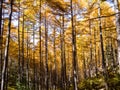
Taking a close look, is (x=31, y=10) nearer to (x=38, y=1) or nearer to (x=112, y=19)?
(x=38, y=1)

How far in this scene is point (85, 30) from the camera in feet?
79.0

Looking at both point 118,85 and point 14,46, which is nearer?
point 118,85

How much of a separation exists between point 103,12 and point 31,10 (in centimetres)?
682

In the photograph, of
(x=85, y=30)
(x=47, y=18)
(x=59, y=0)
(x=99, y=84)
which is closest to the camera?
(x=99, y=84)

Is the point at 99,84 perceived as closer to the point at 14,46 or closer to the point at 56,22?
the point at 56,22

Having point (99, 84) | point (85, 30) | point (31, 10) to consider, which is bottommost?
point (99, 84)

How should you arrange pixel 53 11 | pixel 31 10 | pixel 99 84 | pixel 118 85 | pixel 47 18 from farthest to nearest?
pixel 47 18 < pixel 31 10 < pixel 53 11 < pixel 99 84 < pixel 118 85

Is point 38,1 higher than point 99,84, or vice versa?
point 38,1

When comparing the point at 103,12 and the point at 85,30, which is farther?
the point at 85,30

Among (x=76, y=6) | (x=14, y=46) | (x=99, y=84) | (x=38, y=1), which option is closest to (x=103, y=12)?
(x=76, y=6)

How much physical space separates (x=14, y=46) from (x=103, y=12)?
37.8 feet

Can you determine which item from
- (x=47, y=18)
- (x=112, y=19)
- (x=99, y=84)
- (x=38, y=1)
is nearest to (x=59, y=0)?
(x=38, y=1)

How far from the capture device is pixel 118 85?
12953mm

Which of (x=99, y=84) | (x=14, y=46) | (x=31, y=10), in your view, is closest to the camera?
(x=99, y=84)
